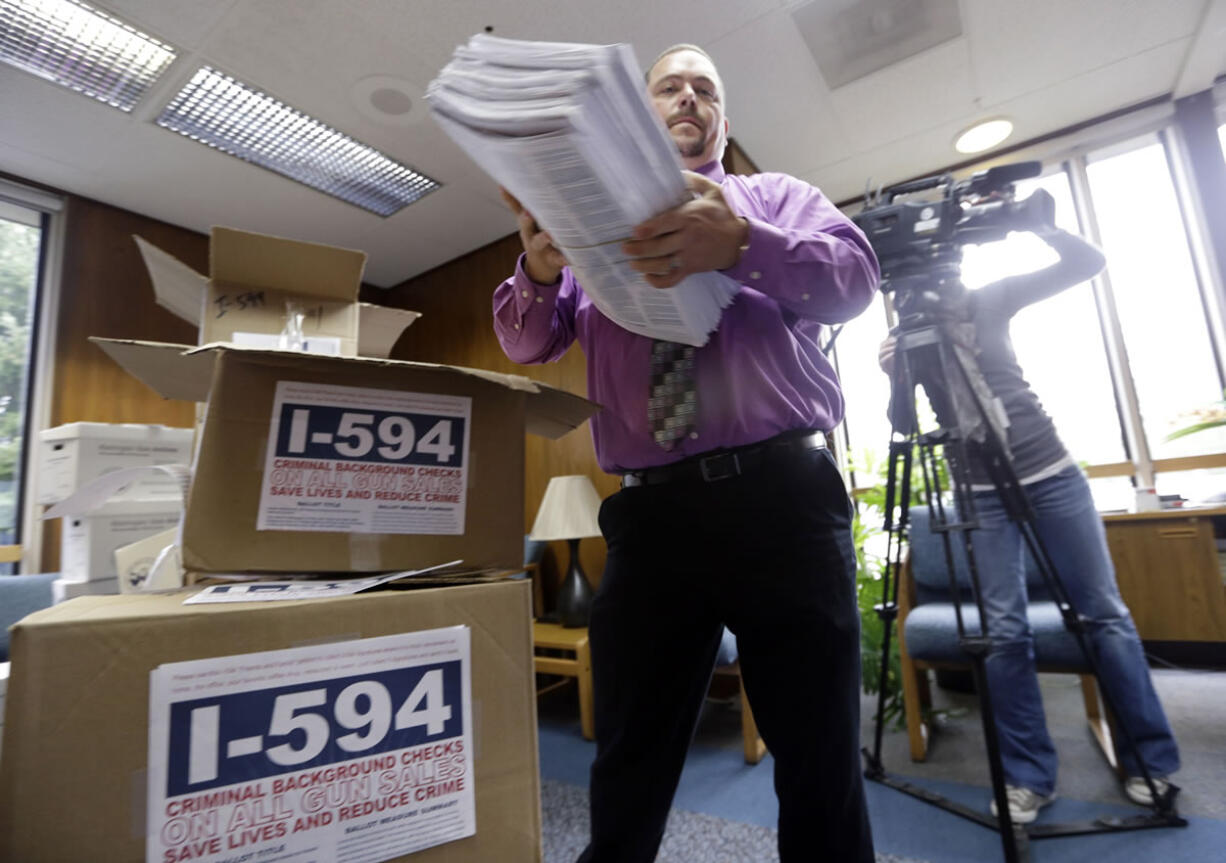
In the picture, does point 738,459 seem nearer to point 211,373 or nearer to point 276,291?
point 211,373

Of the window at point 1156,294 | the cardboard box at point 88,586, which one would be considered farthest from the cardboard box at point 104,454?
the window at point 1156,294

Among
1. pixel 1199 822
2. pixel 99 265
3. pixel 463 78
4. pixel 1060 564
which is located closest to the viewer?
pixel 463 78

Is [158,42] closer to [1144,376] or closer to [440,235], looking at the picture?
[440,235]

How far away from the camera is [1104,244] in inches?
122

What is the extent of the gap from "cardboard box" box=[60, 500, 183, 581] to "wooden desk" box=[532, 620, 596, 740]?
1.26 metres

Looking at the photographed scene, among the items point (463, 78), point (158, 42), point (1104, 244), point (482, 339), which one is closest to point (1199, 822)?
point (463, 78)

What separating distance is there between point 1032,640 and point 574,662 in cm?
150

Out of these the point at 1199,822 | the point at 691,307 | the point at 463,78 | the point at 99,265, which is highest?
the point at 99,265

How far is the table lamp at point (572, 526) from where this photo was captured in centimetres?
262

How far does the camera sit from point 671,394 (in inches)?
33.6

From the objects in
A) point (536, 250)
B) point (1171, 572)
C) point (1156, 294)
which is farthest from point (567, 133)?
point (1156, 294)

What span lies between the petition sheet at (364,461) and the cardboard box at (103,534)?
125 centimetres

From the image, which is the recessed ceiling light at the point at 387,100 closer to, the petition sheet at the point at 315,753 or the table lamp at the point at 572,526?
the table lamp at the point at 572,526

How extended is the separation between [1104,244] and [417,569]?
3.84 m
